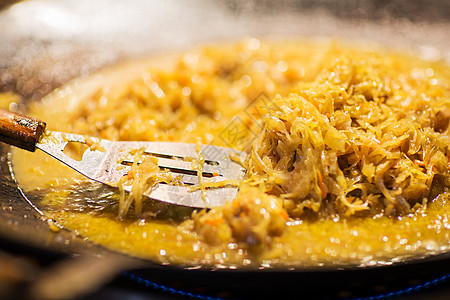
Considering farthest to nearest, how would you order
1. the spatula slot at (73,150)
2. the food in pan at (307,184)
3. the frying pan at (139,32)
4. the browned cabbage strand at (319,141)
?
the spatula slot at (73,150), the frying pan at (139,32), the browned cabbage strand at (319,141), the food in pan at (307,184)

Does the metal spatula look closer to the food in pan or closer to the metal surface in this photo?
the metal surface

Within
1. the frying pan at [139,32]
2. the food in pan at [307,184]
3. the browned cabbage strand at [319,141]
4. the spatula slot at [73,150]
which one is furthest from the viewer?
the spatula slot at [73,150]

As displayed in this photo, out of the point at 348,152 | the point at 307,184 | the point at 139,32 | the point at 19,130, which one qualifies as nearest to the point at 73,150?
the point at 19,130

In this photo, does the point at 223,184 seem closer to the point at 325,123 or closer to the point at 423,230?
the point at 325,123

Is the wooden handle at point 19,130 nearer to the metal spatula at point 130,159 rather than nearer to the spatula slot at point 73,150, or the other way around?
the metal spatula at point 130,159

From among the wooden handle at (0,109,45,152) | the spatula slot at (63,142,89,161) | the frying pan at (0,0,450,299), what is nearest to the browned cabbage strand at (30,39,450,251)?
the spatula slot at (63,142,89,161)

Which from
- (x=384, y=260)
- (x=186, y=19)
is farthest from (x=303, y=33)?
(x=384, y=260)

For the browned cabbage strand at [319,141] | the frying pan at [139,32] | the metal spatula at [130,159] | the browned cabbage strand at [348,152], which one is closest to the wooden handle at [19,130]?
the metal spatula at [130,159]
